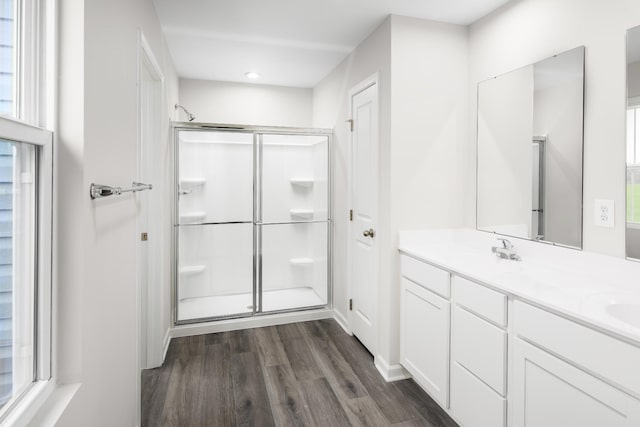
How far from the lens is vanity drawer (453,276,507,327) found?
5.13 feet

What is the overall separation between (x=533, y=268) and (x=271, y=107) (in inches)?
129

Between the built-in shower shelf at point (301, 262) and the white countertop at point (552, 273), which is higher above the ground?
the white countertop at point (552, 273)

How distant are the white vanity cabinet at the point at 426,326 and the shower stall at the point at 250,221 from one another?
1.31 meters

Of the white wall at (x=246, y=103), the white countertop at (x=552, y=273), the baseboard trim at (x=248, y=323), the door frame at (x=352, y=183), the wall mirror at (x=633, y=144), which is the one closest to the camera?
the white countertop at (x=552, y=273)

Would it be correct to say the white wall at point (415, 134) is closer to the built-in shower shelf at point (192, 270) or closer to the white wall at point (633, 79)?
the white wall at point (633, 79)

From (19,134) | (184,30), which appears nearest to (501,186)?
(19,134)

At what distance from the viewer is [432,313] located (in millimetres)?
2068

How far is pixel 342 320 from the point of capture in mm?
3346

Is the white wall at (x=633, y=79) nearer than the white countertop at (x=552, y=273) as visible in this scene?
No

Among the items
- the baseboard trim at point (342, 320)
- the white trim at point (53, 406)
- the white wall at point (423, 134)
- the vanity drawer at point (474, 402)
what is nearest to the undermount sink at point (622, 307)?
the vanity drawer at point (474, 402)

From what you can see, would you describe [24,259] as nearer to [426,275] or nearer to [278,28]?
[426,275]

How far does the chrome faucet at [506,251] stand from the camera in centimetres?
203

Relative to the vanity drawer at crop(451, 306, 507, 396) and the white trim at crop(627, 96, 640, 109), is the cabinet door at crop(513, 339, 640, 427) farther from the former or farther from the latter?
the white trim at crop(627, 96, 640, 109)

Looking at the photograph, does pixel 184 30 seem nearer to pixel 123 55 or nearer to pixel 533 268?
pixel 123 55
